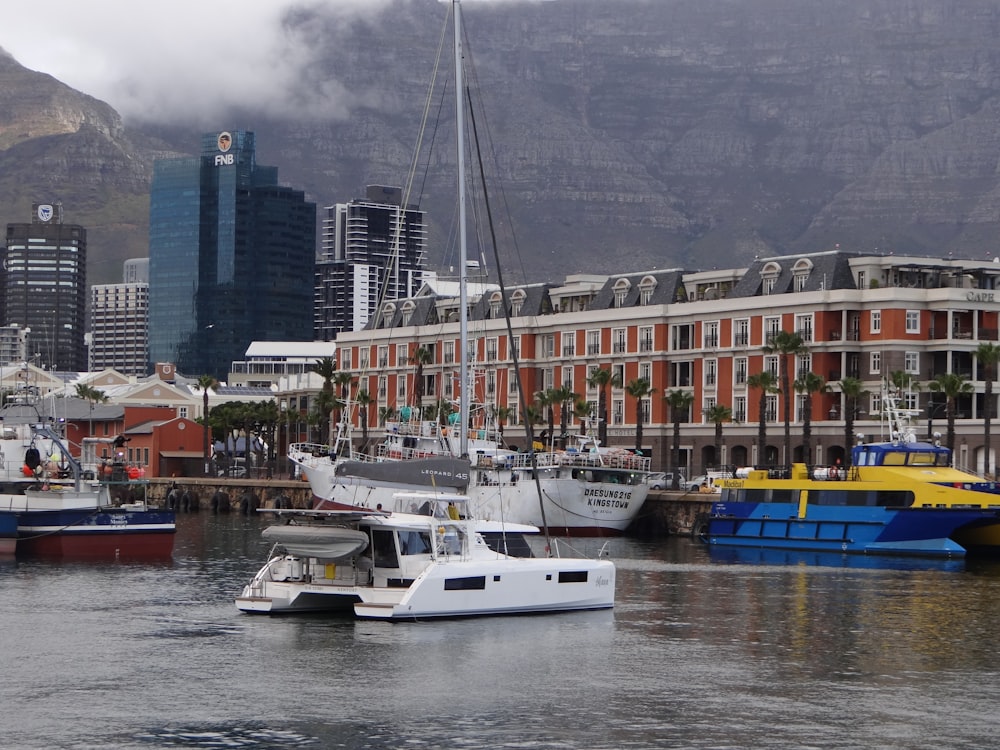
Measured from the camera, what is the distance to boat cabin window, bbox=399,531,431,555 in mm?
59219

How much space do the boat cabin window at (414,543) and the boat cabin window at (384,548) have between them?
31 cm

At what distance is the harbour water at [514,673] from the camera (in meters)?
42.4

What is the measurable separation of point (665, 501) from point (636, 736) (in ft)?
275

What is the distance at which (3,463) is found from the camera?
96625 mm

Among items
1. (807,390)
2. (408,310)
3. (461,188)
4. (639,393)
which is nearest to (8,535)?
(461,188)

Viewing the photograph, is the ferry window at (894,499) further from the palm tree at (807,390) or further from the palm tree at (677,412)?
the palm tree at (677,412)

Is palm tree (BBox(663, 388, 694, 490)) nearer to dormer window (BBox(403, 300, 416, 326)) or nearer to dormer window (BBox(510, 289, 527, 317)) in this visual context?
dormer window (BBox(510, 289, 527, 317))

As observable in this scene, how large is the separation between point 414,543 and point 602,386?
94.8 meters

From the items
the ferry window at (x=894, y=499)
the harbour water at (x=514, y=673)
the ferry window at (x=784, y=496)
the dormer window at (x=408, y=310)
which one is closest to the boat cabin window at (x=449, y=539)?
the harbour water at (x=514, y=673)

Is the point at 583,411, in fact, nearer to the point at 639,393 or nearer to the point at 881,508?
the point at 639,393

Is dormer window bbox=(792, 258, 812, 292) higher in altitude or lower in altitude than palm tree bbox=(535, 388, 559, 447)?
higher

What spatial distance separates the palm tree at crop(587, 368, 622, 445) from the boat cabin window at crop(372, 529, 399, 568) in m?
91.4

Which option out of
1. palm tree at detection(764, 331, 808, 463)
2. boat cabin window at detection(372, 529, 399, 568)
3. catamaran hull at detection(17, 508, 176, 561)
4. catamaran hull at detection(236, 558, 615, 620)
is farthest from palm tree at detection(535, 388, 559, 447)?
boat cabin window at detection(372, 529, 399, 568)

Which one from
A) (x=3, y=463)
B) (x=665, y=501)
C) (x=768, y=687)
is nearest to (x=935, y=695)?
(x=768, y=687)
